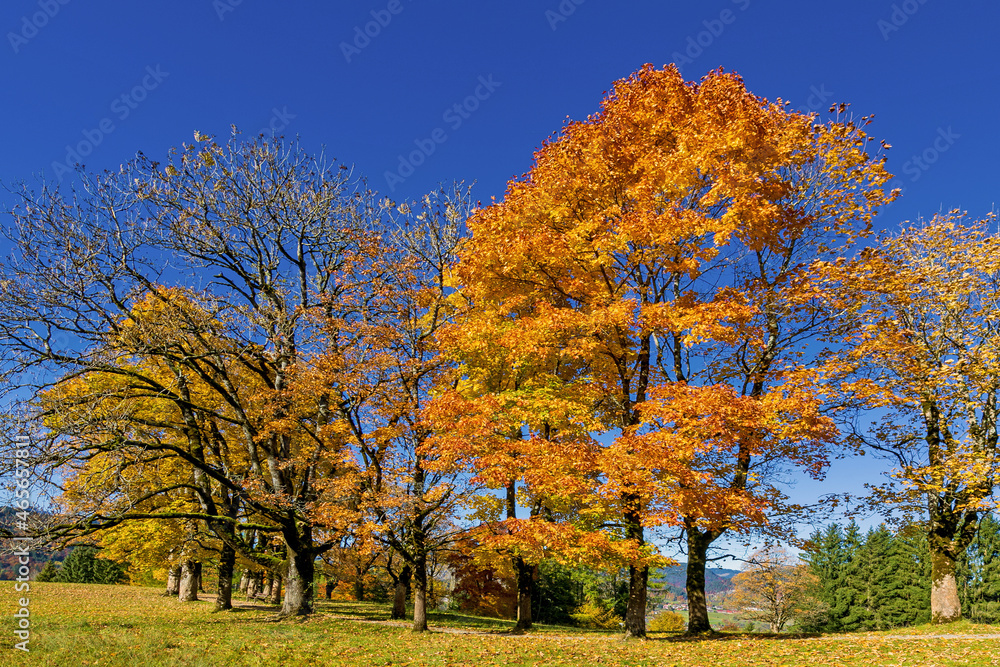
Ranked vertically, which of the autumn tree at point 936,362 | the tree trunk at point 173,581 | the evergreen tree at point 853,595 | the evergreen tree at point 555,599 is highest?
the autumn tree at point 936,362

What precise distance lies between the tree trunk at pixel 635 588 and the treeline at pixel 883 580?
47.8 meters

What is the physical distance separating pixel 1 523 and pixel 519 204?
14.9 meters

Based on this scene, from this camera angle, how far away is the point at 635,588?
49.1 feet

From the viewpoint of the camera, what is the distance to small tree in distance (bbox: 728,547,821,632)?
53.1 m

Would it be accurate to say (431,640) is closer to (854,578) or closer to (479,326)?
(479,326)

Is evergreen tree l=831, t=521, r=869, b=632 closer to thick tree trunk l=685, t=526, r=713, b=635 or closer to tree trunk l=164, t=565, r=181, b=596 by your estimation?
thick tree trunk l=685, t=526, r=713, b=635

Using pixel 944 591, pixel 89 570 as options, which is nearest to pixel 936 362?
pixel 944 591

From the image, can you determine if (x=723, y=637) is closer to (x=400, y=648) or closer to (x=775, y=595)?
(x=400, y=648)

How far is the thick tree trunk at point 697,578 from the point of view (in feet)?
50.4

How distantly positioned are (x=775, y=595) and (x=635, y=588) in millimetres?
48459

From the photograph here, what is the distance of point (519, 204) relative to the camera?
643 inches

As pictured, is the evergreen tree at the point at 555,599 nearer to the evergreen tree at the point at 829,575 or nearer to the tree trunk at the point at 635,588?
the tree trunk at the point at 635,588

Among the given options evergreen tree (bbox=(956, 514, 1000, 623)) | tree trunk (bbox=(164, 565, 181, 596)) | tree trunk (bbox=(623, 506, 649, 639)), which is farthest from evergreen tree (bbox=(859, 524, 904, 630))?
tree trunk (bbox=(164, 565, 181, 596))

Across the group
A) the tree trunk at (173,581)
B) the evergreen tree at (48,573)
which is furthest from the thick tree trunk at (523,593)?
the evergreen tree at (48,573)
